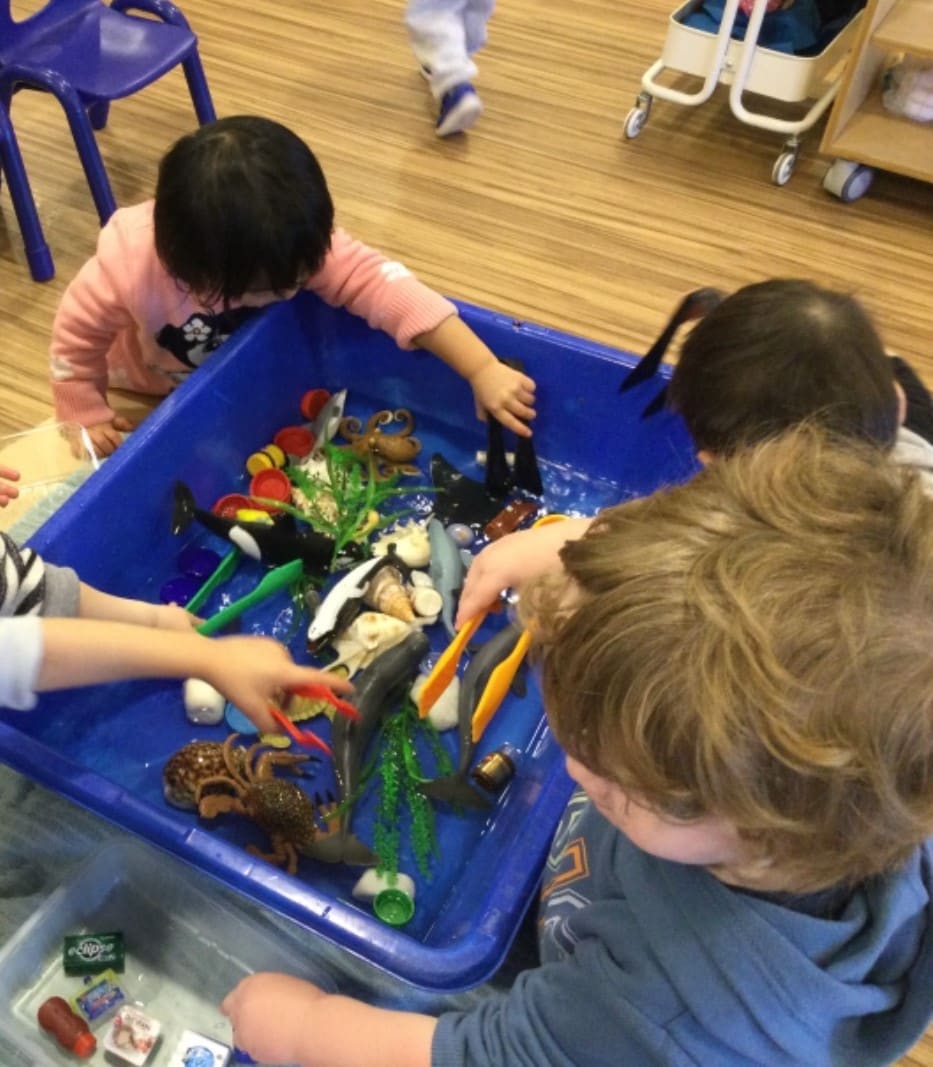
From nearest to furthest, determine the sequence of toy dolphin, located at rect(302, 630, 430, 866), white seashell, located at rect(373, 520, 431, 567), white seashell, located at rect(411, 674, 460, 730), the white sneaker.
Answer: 1. toy dolphin, located at rect(302, 630, 430, 866)
2. white seashell, located at rect(411, 674, 460, 730)
3. white seashell, located at rect(373, 520, 431, 567)
4. the white sneaker

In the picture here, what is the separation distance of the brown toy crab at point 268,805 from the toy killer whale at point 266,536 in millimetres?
218

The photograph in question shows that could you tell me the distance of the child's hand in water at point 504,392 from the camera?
1.04m

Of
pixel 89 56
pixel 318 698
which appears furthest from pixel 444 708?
pixel 89 56

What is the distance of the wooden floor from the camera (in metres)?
1.41

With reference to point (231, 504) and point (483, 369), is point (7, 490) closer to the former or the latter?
point (231, 504)

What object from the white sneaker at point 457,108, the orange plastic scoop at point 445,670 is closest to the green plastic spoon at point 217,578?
the orange plastic scoop at point 445,670

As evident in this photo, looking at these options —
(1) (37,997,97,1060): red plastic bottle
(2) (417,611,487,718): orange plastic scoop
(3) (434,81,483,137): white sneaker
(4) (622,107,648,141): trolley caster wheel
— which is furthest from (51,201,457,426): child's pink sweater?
(4) (622,107,648,141): trolley caster wheel

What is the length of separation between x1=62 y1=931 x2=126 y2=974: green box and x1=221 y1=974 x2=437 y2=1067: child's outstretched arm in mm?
162

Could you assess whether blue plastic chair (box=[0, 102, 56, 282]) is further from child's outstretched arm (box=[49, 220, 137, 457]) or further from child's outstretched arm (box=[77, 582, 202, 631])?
child's outstretched arm (box=[77, 582, 202, 631])

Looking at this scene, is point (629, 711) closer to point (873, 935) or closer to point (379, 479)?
point (873, 935)

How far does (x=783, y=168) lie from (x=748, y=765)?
4.69ft

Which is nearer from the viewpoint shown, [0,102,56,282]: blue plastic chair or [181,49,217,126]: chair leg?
[0,102,56,282]: blue plastic chair

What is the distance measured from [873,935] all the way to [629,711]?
7.2 inches

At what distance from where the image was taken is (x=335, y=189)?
5.14 feet
